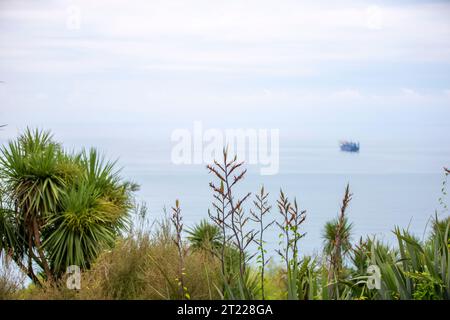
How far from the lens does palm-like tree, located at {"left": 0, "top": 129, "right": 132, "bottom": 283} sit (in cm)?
827

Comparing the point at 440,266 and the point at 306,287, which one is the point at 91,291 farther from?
the point at 440,266

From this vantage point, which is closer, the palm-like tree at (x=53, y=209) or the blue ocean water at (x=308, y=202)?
the blue ocean water at (x=308, y=202)

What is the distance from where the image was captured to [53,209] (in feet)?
27.5

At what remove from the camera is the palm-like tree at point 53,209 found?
8273 millimetres

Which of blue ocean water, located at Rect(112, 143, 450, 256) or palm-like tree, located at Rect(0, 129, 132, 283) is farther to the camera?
palm-like tree, located at Rect(0, 129, 132, 283)

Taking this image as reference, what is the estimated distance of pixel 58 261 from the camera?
844 centimetres

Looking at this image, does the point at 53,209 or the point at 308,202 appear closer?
the point at 308,202

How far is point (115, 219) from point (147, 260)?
295cm
